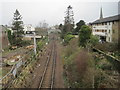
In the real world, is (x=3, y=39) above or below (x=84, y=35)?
below

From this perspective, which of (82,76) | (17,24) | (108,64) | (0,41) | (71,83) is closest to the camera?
(82,76)

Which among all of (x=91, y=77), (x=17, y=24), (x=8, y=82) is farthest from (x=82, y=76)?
(x=17, y=24)

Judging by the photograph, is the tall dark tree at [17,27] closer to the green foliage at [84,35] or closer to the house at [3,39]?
the house at [3,39]

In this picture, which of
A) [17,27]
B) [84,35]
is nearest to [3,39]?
[17,27]

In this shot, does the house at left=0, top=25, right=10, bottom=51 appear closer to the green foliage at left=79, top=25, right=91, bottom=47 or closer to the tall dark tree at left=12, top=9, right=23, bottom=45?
the tall dark tree at left=12, top=9, right=23, bottom=45

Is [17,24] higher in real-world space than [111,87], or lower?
higher

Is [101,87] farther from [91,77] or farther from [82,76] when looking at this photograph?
[82,76]

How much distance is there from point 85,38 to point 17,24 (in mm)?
22733

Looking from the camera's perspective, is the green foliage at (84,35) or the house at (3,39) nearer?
the green foliage at (84,35)

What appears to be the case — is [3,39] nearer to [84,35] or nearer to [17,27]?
[17,27]

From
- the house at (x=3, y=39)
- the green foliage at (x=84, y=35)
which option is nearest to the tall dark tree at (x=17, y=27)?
the house at (x=3, y=39)

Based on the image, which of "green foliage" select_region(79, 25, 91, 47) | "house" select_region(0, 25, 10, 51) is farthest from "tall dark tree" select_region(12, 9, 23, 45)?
"green foliage" select_region(79, 25, 91, 47)

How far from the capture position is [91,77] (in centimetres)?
966

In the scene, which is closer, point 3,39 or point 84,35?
point 84,35
